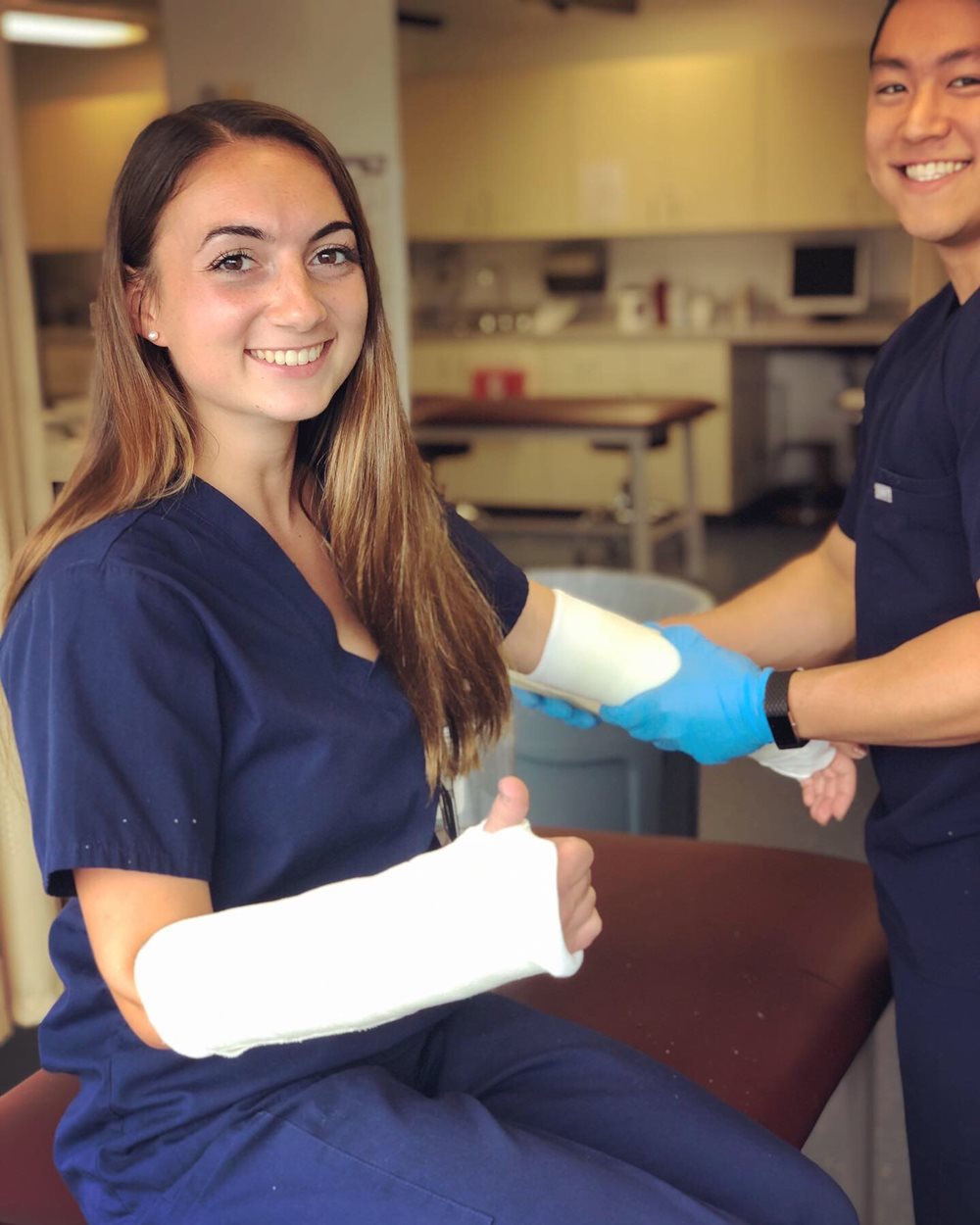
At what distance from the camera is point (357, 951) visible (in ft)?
3.26

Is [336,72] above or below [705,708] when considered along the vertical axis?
above

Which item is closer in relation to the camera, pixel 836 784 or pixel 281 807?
pixel 281 807

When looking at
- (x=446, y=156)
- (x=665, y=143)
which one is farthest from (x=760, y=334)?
(x=446, y=156)

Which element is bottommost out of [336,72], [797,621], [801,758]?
[801,758]

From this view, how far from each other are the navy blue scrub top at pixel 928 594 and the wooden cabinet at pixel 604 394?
18.5ft

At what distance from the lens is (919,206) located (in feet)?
5.02

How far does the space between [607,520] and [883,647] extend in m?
5.30

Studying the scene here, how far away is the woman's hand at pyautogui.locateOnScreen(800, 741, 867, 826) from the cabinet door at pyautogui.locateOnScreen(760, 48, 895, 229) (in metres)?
5.85

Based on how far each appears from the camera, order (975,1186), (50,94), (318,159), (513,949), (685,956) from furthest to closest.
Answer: (50,94), (685,956), (975,1186), (318,159), (513,949)

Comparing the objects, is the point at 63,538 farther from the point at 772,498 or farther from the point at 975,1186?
the point at 772,498

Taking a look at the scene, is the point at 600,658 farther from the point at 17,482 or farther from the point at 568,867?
the point at 17,482

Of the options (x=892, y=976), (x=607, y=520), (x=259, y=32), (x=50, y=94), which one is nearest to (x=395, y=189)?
(x=259, y=32)

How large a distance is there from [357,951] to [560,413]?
4917mm

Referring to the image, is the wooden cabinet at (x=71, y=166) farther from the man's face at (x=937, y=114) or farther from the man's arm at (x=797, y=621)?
the man's face at (x=937, y=114)
